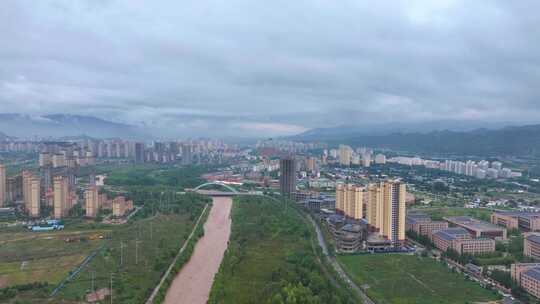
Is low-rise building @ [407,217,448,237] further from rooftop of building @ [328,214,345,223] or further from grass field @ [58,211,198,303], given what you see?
grass field @ [58,211,198,303]

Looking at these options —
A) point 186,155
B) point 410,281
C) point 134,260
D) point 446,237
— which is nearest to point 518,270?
point 410,281

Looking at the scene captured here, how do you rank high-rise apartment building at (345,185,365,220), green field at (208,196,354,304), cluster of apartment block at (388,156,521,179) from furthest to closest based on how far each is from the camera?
cluster of apartment block at (388,156,521,179) < high-rise apartment building at (345,185,365,220) < green field at (208,196,354,304)

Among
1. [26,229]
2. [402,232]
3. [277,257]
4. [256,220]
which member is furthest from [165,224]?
[402,232]

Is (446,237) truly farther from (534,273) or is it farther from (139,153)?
(139,153)

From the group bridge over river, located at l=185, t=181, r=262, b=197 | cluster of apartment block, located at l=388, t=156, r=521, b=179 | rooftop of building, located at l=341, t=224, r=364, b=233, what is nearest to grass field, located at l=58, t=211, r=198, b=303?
rooftop of building, located at l=341, t=224, r=364, b=233

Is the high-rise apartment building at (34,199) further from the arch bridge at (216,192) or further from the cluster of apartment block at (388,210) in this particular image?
the cluster of apartment block at (388,210)

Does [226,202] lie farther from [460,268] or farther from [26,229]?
[460,268]
